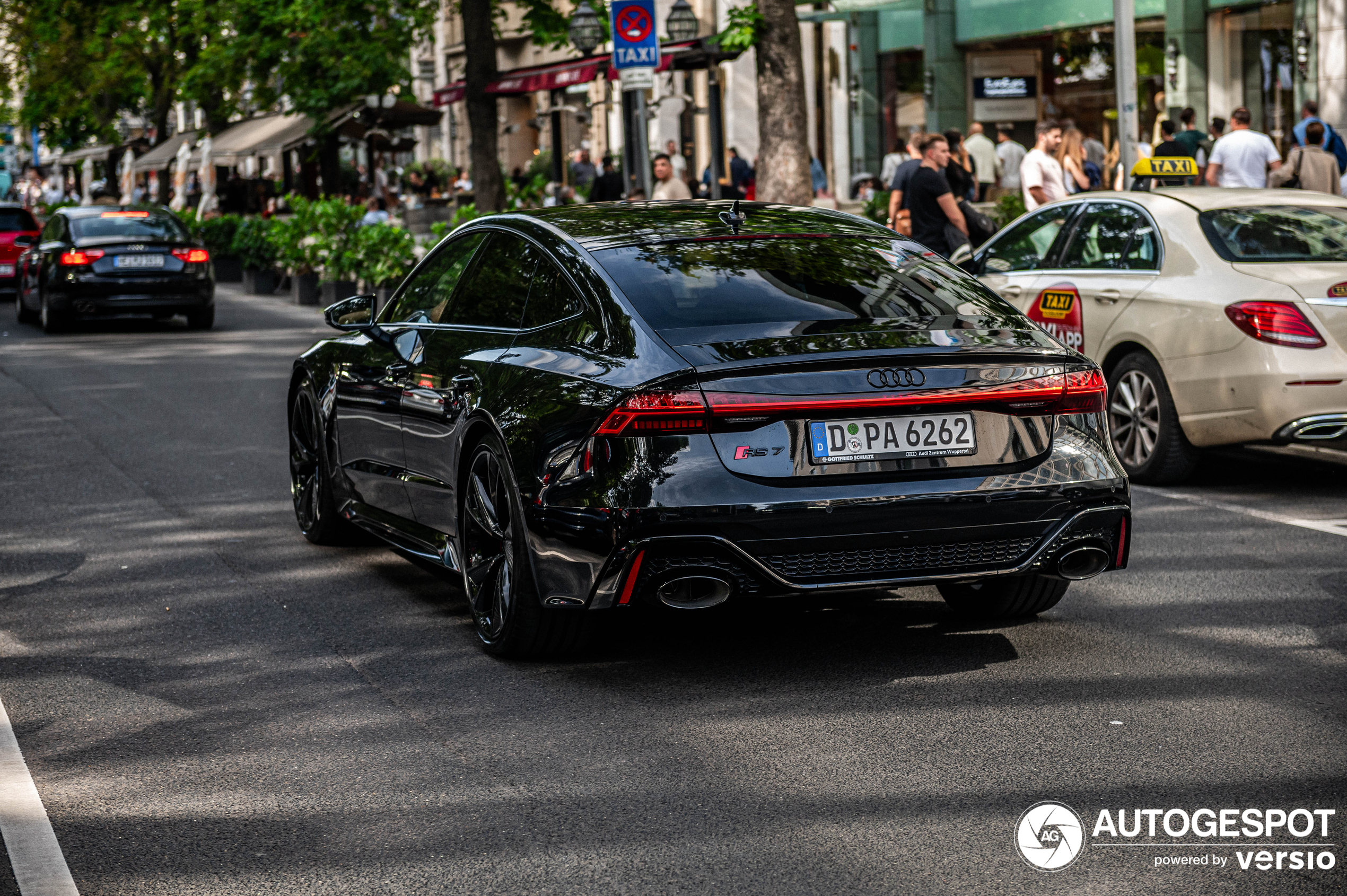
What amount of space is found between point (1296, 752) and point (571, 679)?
2115mm

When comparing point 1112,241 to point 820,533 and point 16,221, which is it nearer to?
point 820,533

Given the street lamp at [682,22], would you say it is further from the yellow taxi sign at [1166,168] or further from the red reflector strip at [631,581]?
the red reflector strip at [631,581]

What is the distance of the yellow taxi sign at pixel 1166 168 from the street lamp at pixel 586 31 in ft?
27.2

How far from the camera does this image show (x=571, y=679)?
5.62 m

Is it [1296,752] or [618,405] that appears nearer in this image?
[1296,752]

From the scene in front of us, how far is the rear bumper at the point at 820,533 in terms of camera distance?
5.18 m

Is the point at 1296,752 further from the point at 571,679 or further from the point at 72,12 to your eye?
the point at 72,12

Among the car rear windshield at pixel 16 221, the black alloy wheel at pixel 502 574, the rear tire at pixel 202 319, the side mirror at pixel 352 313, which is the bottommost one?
the black alloy wheel at pixel 502 574

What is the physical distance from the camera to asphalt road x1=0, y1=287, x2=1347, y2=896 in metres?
4.02

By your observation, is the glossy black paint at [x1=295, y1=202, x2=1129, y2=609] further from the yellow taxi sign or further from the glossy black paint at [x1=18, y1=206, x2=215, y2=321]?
the glossy black paint at [x1=18, y1=206, x2=215, y2=321]

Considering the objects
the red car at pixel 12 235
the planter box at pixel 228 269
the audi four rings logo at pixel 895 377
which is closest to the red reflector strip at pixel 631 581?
the audi four rings logo at pixel 895 377

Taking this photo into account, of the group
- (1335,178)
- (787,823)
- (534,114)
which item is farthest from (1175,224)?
(534,114)

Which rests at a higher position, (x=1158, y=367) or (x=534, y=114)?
(x=534, y=114)

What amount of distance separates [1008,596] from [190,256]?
17006 mm
